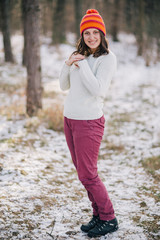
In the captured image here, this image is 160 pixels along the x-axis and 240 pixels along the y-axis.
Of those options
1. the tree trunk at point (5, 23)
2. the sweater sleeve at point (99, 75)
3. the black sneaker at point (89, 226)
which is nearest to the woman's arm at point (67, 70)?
the sweater sleeve at point (99, 75)

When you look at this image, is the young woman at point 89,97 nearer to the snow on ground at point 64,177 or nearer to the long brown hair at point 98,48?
the long brown hair at point 98,48

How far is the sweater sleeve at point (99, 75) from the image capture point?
229 centimetres

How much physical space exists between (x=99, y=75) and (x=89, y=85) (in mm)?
147

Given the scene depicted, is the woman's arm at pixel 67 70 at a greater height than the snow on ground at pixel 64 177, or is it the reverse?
the woman's arm at pixel 67 70

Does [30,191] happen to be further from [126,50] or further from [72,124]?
[126,50]

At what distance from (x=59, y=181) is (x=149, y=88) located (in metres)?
8.93

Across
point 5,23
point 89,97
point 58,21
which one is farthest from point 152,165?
point 58,21

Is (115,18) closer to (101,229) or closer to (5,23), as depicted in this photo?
(5,23)

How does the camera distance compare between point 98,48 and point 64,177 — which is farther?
point 64,177

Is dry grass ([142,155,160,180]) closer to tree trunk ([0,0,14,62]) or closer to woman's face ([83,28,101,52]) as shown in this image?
woman's face ([83,28,101,52])

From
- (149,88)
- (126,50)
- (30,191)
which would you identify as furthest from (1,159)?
(126,50)

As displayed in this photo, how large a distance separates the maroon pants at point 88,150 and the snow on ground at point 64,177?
514mm

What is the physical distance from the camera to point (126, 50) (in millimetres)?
21734

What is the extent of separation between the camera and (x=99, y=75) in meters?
2.34
